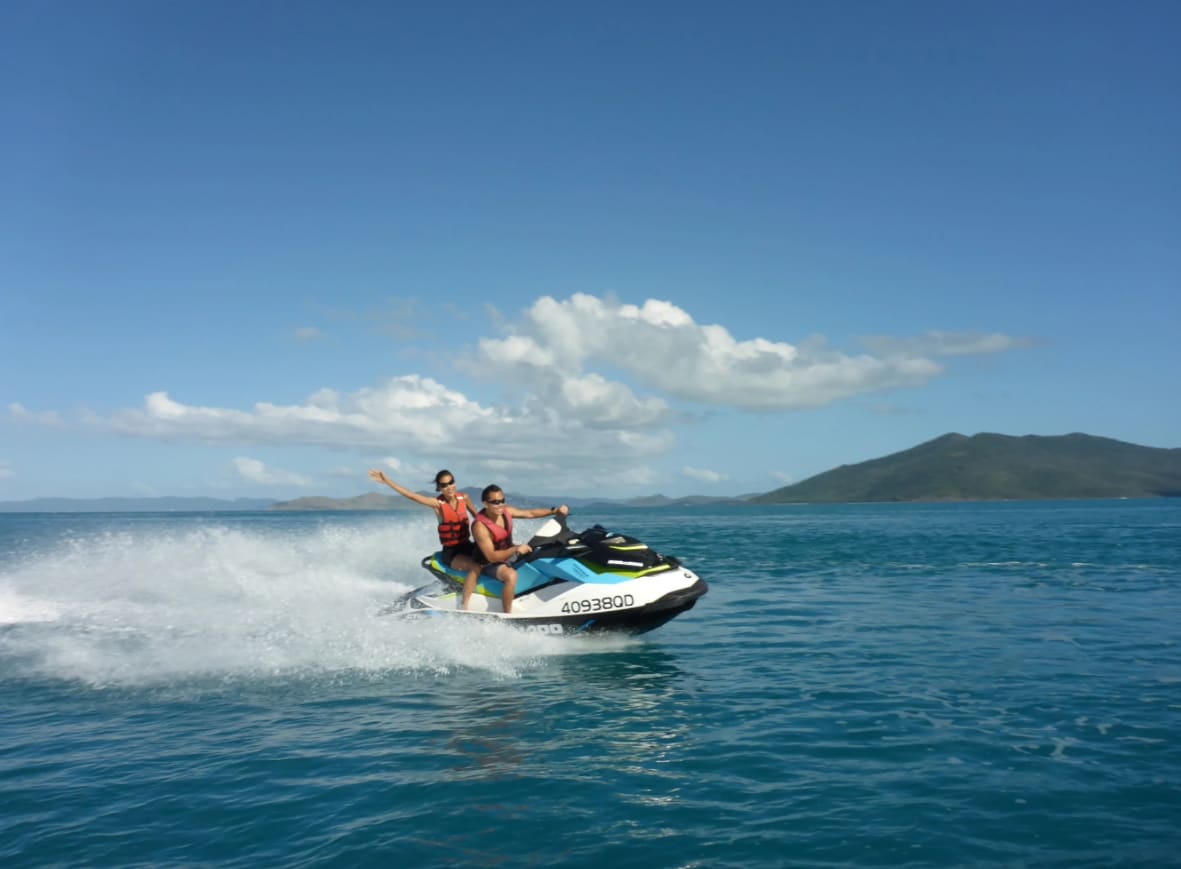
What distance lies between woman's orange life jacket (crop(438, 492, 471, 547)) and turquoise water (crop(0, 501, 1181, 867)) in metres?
1.33

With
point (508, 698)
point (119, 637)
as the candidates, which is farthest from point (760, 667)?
point (119, 637)

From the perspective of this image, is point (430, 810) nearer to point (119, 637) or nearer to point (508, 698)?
point (508, 698)

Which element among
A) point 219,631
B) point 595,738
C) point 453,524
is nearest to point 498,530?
point 453,524

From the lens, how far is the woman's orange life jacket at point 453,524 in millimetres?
12422

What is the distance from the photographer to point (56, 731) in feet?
28.0

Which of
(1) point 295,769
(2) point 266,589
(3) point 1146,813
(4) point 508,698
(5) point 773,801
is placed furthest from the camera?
(2) point 266,589

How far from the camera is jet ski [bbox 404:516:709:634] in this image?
1145cm

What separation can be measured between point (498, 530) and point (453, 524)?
3.06 feet

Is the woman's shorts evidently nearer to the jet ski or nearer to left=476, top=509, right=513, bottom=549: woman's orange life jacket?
the jet ski

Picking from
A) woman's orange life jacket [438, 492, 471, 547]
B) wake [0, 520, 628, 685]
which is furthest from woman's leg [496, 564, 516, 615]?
woman's orange life jacket [438, 492, 471, 547]

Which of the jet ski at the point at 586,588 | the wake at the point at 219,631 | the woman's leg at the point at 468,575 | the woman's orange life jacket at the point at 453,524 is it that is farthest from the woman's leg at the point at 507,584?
the woman's orange life jacket at the point at 453,524

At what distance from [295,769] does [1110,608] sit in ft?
49.9

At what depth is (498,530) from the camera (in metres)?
11.9

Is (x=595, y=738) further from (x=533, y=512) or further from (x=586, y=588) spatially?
(x=533, y=512)
